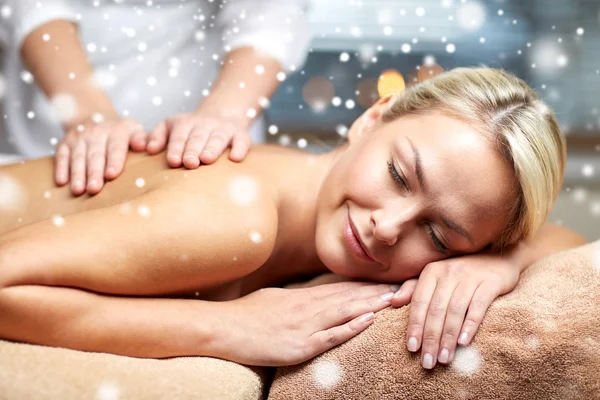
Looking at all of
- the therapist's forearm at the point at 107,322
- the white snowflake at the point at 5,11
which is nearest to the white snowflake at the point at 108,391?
the therapist's forearm at the point at 107,322

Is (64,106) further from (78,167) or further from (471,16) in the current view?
(471,16)

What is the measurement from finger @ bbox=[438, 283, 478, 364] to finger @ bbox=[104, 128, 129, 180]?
0.60 m

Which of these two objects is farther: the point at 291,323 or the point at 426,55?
the point at 426,55

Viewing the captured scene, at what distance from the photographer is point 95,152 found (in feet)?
3.81

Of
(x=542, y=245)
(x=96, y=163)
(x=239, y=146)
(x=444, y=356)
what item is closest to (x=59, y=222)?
(x=96, y=163)

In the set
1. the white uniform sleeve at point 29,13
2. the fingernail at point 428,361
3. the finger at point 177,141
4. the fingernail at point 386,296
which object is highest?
the white uniform sleeve at point 29,13

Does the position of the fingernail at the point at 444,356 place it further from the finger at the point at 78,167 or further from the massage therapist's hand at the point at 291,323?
the finger at the point at 78,167

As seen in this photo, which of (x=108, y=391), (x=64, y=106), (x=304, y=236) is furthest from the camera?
(x=64, y=106)

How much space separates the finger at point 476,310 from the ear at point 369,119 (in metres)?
0.41

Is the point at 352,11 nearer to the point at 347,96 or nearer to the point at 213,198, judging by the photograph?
the point at 347,96

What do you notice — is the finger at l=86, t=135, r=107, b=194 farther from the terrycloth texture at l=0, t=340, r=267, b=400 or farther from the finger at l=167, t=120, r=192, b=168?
the terrycloth texture at l=0, t=340, r=267, b=400

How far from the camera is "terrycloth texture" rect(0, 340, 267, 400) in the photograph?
777 millimetres

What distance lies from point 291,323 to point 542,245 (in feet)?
1.80

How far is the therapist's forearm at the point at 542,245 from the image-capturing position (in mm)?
1130
